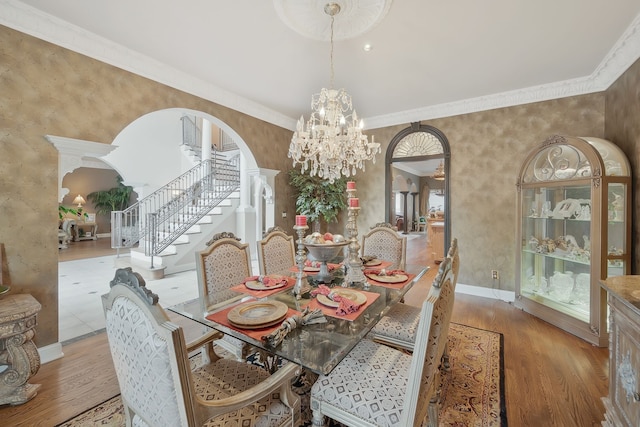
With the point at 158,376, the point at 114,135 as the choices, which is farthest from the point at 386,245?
the point at 114,135

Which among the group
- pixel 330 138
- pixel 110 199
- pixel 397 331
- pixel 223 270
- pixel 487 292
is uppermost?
pixel 330 138

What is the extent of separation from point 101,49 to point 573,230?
521 cm

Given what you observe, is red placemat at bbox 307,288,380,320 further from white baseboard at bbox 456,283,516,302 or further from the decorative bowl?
white baseboard at bbox 456,283,516,302

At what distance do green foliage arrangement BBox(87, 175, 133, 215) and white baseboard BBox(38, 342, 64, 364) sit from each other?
379 inches

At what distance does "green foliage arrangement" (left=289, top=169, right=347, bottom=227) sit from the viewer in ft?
15.0

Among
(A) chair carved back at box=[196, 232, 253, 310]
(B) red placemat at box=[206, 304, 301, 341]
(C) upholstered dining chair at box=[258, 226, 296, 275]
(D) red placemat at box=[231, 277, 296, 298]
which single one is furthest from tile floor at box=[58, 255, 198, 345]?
(B) red placemat at box=[206, 304, 301, 341]

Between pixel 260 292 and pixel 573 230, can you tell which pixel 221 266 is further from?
pixel 573 230

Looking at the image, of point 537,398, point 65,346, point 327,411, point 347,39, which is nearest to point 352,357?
point 327,411

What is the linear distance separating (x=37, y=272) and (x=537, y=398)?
3.98 metres

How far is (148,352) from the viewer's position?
0.90 metres

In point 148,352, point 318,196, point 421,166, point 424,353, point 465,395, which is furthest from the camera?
point 421,166

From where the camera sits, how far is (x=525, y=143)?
366 cm

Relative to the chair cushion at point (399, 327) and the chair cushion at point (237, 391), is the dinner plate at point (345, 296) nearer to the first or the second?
the chair cushion at point (399, 327)

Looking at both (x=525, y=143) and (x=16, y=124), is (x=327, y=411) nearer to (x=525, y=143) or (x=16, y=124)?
(x=16, y=124)
